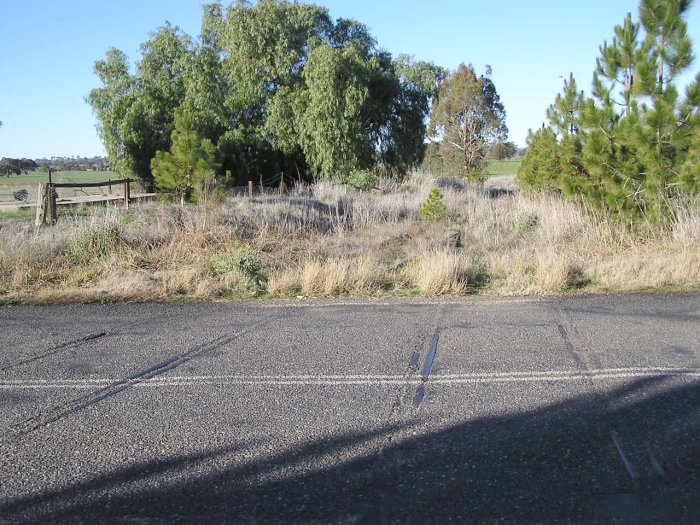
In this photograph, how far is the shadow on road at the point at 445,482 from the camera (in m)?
3.79

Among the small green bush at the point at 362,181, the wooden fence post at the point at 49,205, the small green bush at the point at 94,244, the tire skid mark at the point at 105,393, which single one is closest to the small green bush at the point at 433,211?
the small green bush at the point at 94,244

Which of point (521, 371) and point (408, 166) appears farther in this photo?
point (408, 166)

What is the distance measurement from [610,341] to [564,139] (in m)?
9.69

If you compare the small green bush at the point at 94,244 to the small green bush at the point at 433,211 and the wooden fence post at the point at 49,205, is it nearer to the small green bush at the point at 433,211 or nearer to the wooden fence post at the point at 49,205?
the wooden fence post at the point at 49,205

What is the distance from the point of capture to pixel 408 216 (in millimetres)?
19953

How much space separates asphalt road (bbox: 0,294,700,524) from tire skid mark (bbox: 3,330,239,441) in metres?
0.02

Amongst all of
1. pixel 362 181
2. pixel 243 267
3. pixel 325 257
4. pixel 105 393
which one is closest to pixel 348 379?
pixel 105 393

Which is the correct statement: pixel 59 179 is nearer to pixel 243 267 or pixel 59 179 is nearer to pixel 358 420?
pixel 243 267

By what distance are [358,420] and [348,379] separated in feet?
3.41

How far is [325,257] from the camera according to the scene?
13227 mm

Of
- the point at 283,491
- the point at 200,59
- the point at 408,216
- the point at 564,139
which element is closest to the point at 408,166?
the point at 200,59

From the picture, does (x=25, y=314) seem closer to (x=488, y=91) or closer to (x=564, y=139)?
(x=564, y=139)

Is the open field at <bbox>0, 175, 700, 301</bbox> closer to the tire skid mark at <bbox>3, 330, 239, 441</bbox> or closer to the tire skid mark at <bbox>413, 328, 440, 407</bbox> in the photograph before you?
the tire skid mark at <bbox>413, 328, 440, 407</bbox>

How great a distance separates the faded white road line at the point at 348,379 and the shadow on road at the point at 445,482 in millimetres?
1030
